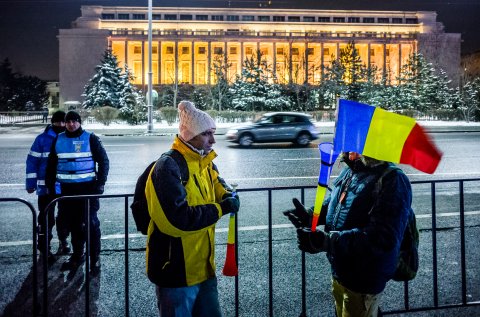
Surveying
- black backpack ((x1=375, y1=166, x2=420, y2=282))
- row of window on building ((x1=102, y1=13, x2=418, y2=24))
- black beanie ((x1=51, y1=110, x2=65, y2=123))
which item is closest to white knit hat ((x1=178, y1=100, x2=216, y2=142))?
black backpack ((x1=375, y1=166, x2=420, y2=282))

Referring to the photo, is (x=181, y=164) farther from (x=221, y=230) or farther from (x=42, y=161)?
(x=221, y=230)

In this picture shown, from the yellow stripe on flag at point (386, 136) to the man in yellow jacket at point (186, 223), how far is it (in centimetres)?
97

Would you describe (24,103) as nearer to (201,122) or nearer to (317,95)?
(317,95)

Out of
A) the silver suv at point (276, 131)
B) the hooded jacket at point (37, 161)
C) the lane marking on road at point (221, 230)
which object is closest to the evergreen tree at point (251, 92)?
the silver suv at point (276, 131)

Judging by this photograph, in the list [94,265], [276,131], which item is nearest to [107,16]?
[276,131]

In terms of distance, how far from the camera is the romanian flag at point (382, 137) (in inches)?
102

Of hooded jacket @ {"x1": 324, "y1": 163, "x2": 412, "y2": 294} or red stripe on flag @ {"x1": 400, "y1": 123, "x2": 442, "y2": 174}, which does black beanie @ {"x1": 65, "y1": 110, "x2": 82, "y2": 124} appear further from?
red stripe on flag @ {"x1": 400, "y1": 123, "x2": 442, "y2": 174}

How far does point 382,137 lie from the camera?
2645 mm

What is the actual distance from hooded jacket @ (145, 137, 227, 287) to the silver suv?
17725 mm

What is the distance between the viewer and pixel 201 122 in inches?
122

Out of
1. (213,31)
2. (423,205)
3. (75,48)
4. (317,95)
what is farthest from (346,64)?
(423,205)

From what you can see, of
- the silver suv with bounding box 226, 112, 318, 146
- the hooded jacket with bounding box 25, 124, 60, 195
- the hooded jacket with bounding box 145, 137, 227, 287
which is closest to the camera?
the hooded jacket with bounding box 145, 137, 227, 287

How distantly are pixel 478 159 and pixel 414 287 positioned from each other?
1226cm

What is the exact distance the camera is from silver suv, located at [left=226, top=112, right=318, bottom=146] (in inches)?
822
